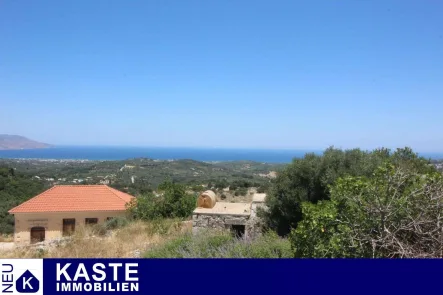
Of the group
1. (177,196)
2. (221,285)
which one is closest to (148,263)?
(221,285)

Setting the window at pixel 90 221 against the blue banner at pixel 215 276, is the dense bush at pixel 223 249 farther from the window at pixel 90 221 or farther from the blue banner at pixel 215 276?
the window at pixel 90 221

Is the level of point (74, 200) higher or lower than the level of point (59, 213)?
higher

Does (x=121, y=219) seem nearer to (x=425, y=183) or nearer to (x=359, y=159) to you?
(x=359, y=159)

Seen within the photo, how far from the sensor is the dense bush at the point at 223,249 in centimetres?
625

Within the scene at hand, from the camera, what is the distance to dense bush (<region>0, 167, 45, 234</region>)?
91.4ft

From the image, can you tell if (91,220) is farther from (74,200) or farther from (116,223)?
(116,223)

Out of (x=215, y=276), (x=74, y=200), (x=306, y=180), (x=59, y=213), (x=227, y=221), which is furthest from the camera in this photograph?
(x=74, y=200)

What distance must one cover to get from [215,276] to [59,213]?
1900 cm

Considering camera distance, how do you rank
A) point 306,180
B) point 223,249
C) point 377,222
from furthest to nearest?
1. point 306,180
2. point 223,249
3. point 377,222

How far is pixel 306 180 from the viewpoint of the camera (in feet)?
36.7

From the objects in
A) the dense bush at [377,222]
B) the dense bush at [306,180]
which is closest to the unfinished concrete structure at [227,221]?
the dense bush at [306,180]

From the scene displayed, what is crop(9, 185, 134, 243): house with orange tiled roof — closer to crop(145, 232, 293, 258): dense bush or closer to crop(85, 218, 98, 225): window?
crop(85, 218, 98, 225): window

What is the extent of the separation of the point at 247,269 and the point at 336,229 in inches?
63.7

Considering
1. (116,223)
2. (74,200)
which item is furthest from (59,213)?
(116,223)
